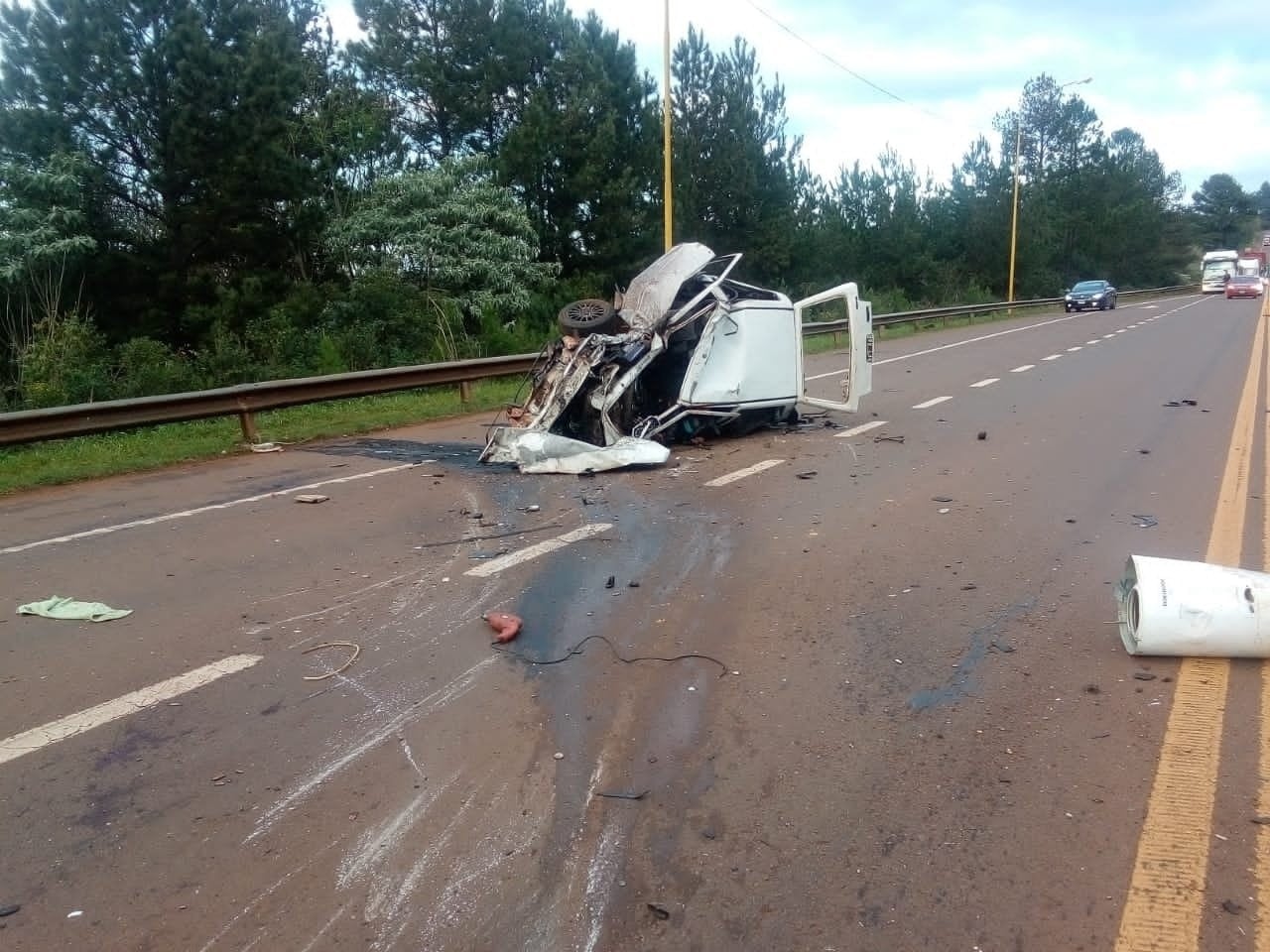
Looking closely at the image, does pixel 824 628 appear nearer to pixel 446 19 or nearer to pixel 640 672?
pixel 640 672

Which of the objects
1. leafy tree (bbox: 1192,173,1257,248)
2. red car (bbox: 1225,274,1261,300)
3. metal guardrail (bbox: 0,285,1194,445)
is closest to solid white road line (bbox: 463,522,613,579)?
metal guardrail (bbox: 0,285,1194,445)

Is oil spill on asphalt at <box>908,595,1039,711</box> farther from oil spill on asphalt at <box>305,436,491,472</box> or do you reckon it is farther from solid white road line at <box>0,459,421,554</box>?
solid white road line at <box>0,459,421,554</box>

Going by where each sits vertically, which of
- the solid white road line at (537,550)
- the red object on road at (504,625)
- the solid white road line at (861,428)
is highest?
the red object on road at (504,625)

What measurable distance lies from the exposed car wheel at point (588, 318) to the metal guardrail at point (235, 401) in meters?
4.19

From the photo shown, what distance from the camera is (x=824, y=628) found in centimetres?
494

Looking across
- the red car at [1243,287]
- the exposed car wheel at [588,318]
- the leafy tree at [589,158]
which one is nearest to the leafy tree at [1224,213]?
the red car at [1243,287]

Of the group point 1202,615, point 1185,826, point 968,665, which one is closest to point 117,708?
point 968,665

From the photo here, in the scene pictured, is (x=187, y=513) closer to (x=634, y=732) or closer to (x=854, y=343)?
(x=634, y=732)

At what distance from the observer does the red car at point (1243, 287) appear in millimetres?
54094

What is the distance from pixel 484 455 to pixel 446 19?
92.5ft

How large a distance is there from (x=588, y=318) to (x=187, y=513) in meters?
4.37

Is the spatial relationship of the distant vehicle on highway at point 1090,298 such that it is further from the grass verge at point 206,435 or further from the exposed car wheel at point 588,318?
the exposed car wheel at point 588,318

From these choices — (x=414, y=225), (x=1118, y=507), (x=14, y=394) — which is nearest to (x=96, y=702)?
(x=1118, y=507)

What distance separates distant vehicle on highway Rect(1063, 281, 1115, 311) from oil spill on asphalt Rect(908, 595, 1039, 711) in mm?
47082
